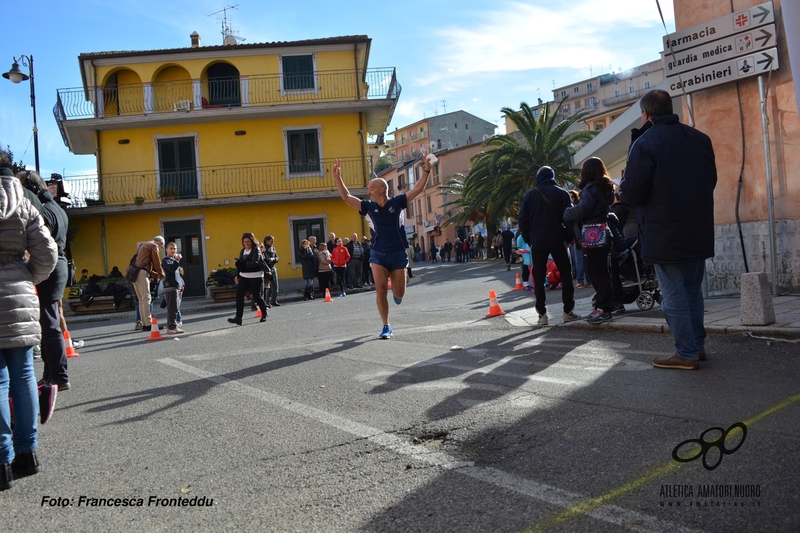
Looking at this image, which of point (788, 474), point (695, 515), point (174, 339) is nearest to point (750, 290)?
point (788, 474)

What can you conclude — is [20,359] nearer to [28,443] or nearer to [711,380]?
[28,443]

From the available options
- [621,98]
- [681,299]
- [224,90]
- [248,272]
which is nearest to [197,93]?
[224,90]

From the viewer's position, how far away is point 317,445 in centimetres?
427

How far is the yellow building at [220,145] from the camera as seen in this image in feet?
100

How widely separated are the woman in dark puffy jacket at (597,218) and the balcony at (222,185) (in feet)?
74.2

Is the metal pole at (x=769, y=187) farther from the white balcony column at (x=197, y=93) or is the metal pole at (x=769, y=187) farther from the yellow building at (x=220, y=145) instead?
the white balcony column at (x=197, y=93)

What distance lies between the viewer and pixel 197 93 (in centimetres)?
3138

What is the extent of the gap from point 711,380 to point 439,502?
2823 millimetres

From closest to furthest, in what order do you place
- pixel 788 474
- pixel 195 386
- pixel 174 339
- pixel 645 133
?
pixel 788 474 < pixel 645 133 < pixel 195 386 < pixel 174 339

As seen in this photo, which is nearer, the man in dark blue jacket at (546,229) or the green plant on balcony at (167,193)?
the man in dark blue jacket at (546,229)

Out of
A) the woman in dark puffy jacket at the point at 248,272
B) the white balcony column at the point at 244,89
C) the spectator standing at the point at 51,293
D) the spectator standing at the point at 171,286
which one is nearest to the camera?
the spectator standing at the point at 51,293

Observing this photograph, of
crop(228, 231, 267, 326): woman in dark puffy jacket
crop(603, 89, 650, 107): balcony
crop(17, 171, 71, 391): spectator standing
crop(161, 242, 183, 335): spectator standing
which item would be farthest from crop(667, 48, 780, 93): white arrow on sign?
crop(603, 89, 650, 107): balcony

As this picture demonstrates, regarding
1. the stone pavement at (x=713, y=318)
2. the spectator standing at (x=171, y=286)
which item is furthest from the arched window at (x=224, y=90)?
the stone pavement at (x=713, y=318)

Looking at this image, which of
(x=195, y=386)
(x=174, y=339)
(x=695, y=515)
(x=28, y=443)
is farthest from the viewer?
(x=174, y=339)
